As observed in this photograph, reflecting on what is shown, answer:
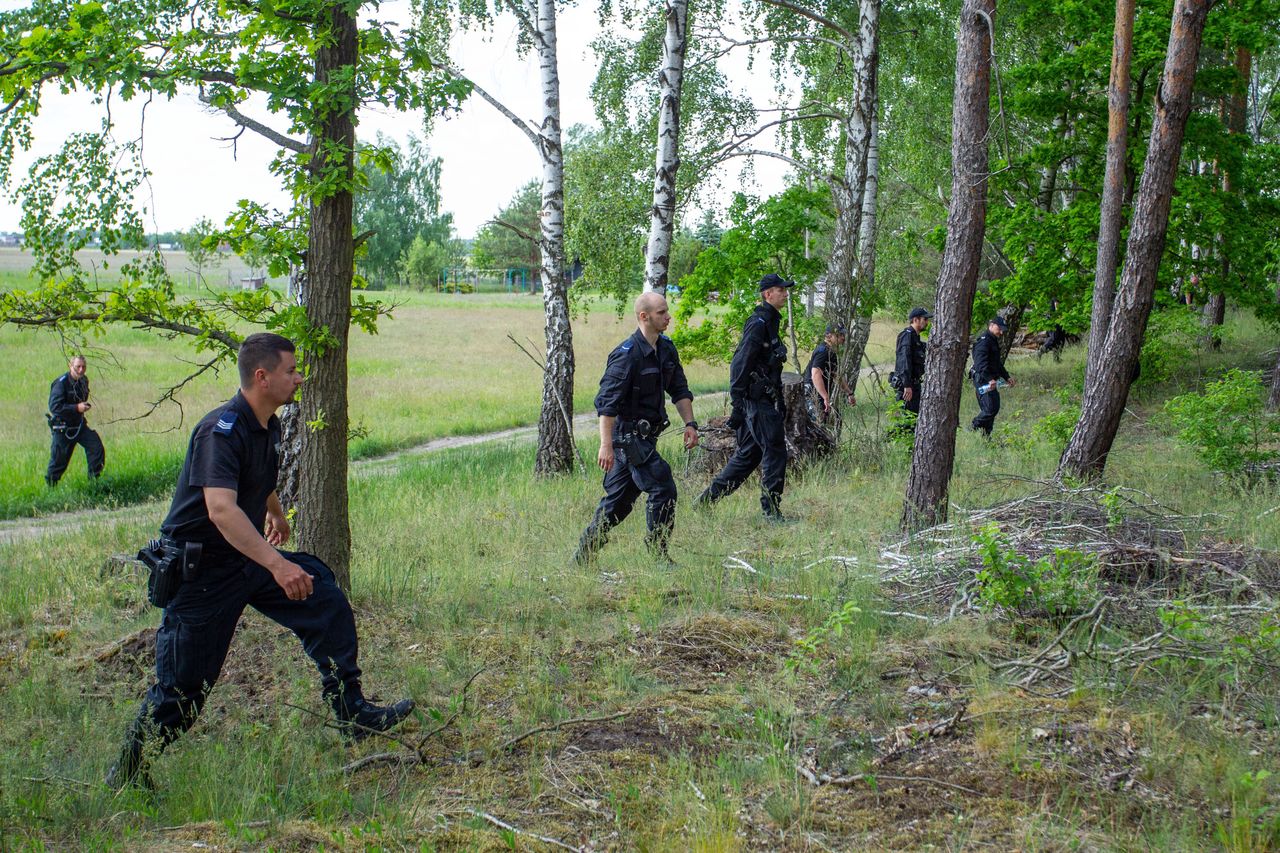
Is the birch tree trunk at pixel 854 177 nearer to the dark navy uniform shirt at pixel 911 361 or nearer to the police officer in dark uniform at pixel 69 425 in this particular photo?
the dark navy uniform shirt at pixel 911 361

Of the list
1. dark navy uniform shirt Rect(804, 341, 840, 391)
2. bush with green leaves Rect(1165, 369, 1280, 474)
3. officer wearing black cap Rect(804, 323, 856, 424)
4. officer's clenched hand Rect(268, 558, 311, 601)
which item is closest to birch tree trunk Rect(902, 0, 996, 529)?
officer wearing black cap Rect(804, 323, 856, 424)

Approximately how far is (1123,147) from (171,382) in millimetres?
21234

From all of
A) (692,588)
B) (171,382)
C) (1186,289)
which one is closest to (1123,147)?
(1186,289)

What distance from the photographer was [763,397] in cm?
866

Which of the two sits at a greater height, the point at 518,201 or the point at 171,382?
the point at 518,201

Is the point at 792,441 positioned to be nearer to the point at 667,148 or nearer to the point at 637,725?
the point at 667,148

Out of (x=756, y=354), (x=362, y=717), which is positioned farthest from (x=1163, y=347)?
(x=362, y=717)

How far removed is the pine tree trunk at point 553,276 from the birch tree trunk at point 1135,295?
5447 millimetres

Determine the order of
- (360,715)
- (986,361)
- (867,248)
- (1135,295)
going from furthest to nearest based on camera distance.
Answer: (867,248), (986,361), (1135,295), (360,715)

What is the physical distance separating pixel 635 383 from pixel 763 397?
1.89 metres

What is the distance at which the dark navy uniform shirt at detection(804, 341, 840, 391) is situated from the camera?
11.2 metres

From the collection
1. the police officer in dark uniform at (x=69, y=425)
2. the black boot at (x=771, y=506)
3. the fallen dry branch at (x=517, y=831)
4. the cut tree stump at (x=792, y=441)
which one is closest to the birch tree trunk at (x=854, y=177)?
the cut tree stump at (x=792, y=441)

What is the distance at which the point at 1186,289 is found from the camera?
16.3 m

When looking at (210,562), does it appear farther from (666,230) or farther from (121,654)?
(666,230)
